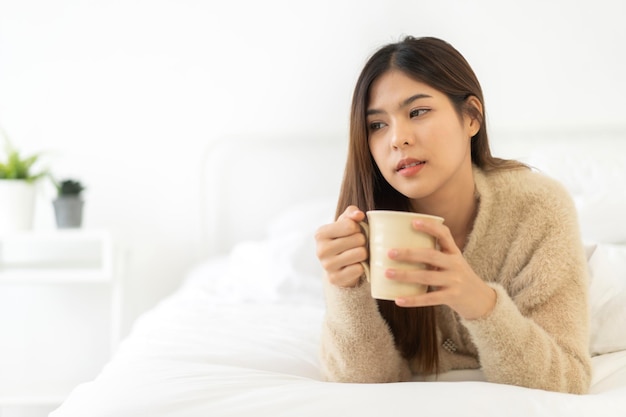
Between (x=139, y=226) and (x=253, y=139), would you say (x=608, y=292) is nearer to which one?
(x=253, y=139)

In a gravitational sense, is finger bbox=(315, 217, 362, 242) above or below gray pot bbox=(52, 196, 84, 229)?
above

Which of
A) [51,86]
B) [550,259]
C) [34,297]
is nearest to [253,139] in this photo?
[51,86]

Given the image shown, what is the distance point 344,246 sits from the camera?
818 millimetres

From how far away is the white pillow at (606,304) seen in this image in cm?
116

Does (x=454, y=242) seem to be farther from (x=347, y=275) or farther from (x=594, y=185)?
(x=594, y=185)

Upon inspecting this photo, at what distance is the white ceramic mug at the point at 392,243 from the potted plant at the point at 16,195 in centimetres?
176

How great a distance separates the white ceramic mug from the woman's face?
233mm

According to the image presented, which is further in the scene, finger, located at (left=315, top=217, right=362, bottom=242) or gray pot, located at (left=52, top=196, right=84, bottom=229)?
gray pot, located at (left=52, top=196, right=84, bottom=229)

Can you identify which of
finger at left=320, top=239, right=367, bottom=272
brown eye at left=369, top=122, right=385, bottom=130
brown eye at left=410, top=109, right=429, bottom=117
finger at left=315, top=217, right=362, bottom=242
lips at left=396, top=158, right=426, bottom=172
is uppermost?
brown eye at left=410, top=109, right=429, bottom=117

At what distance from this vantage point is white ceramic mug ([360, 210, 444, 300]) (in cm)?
71

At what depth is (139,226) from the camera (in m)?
2.52

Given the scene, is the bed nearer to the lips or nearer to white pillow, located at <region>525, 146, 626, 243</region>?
white pillow, located at <region>525, 146, 626, 243</region>

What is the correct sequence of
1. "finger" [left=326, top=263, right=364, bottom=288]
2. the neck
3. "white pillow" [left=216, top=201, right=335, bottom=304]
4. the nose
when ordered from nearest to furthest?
1. "finger" [left=326, top=263, right=364, bottom=288]
2. the nose
3. the neck
4. "white pillow" [left=216, top=201, right=335, bottom=304]

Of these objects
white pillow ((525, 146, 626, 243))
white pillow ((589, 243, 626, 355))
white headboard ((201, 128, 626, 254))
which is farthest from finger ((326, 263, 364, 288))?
white headboard ((201, 128, 626, 254))
